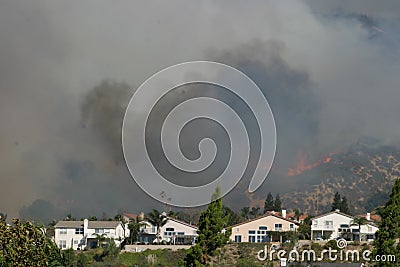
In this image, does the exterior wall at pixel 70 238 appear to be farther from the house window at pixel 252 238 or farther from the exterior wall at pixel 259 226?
the house window at pixel 252 238

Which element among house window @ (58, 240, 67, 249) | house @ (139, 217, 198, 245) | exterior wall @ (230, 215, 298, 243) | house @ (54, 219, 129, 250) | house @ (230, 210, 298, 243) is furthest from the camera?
house window @ (58, 240, 67, 249)

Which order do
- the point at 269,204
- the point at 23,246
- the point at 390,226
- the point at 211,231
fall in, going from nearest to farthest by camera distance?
1. the point at 23,246
2. the point at 211,231
3. the point at 390,226
4. the point at 269,204

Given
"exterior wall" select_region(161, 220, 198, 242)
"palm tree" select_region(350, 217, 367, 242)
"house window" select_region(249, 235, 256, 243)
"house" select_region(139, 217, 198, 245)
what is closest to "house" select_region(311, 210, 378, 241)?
"palm tree" select_region(350, 217, 367, 242)

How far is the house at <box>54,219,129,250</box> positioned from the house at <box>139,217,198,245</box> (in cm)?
320

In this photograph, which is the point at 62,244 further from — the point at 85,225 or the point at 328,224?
the point at 328,224

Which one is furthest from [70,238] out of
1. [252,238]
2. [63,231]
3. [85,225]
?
[252,238]

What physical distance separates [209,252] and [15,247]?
18591mm

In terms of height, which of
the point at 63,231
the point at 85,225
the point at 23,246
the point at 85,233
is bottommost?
the point at 23,246

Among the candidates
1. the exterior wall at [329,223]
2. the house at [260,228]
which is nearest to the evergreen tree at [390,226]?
the house at [260,228]

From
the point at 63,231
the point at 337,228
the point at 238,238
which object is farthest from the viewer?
the point at 63,231

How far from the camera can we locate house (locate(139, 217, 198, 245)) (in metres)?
95.9

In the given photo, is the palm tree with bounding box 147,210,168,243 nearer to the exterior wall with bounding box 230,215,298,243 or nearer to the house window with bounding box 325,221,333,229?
the exterior wall with bounding box 230,215,298,243

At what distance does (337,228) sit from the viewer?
94125mm

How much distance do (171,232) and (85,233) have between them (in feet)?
39.4
